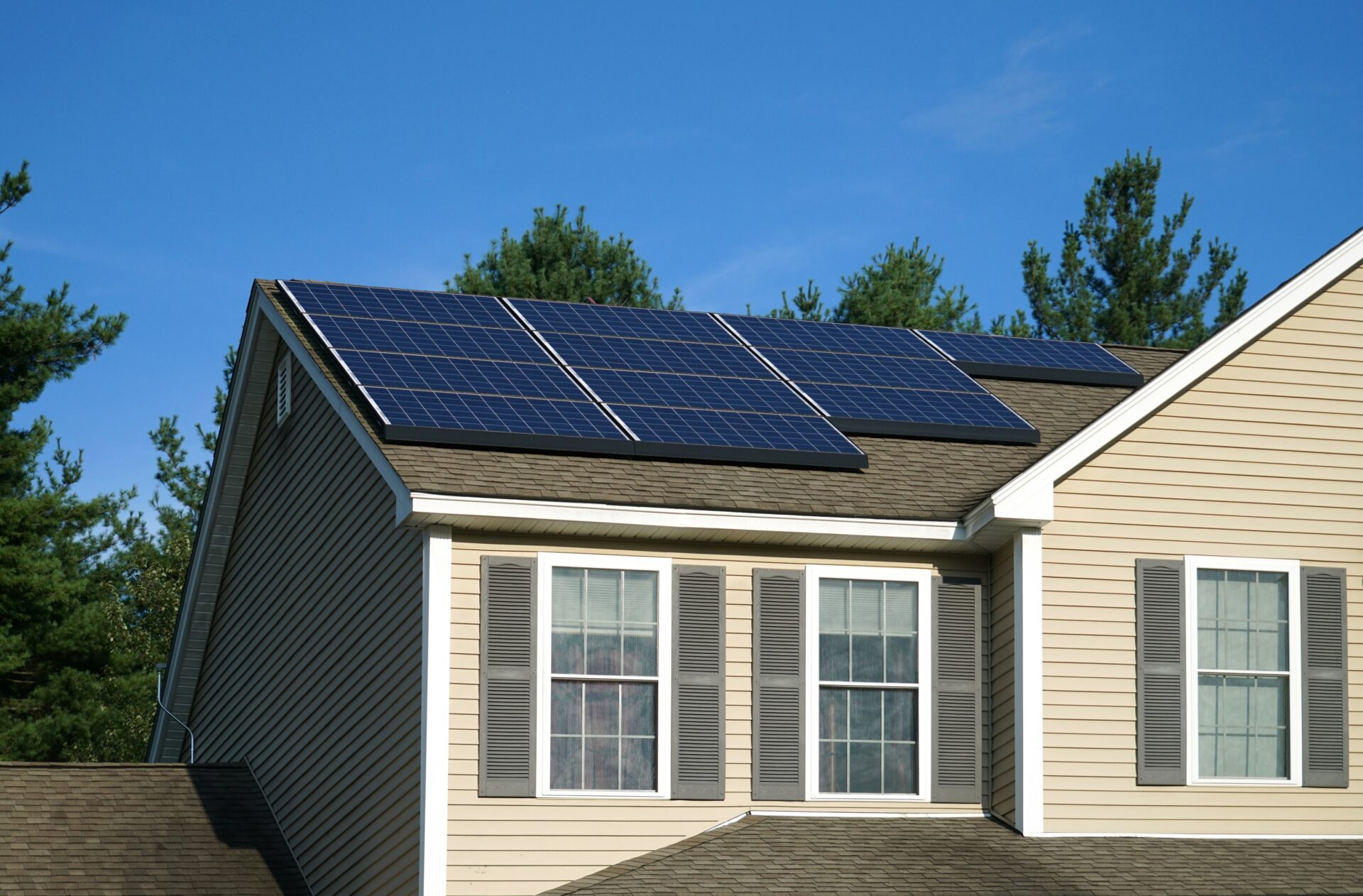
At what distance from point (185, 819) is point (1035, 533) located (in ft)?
26.0

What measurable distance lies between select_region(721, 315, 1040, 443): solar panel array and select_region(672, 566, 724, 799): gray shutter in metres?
2.59

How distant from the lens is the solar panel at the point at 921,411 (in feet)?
54.4

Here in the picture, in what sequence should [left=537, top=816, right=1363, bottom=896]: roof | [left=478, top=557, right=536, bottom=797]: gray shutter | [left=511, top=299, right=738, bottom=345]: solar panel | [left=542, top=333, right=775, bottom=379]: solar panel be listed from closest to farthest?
[left=537, top=816, right=1363, bottom=896]: roof → [left=478, top=557, right=536, bottom=797]: gray shutter → [left=542, top=333, right=775, bottom=379]: solar panel → [left=511, top=299, right=738, bottom=345]: solar panel

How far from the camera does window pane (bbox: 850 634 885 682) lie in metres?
14.9

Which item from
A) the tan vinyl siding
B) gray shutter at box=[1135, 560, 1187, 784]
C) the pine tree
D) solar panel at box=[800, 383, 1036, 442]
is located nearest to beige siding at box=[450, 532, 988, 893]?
the tan vinyl siding

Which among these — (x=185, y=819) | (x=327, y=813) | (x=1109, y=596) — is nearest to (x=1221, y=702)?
(x=1109, y=596)

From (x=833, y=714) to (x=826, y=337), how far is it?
5247 mm

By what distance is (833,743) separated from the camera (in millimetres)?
14805

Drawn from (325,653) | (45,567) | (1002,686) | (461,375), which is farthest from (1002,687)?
(45,567)

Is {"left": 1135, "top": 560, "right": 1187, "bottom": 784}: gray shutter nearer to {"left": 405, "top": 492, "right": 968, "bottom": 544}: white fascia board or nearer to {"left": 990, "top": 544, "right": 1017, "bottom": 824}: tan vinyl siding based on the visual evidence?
{"left": 990, "top": 544, "right": 1017, "bottom": 824}: tan vinyl siding

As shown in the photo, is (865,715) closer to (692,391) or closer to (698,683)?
(698,683)

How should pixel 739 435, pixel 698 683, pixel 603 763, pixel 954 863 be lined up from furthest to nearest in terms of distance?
1. pixel 739 435
2. pixel 698 683
3. pixel 603 763
4. pixel 954 863

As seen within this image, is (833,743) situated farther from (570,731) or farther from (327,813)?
(327,813)

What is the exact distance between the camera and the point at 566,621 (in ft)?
46.8
